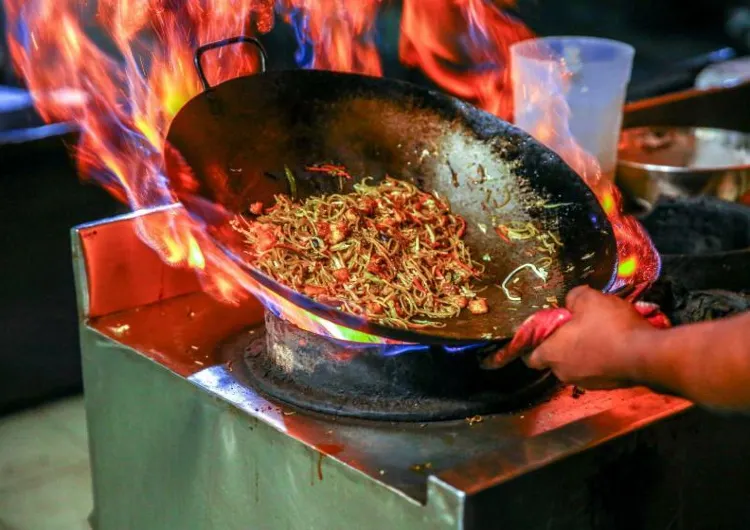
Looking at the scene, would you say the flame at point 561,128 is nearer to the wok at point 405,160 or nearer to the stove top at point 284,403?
the wok at point 405,160

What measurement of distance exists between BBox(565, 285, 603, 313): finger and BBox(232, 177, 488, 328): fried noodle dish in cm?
36

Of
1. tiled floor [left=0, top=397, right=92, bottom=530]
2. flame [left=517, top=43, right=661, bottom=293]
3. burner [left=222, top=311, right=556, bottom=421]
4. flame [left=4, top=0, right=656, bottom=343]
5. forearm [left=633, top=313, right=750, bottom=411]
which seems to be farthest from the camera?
flame [left=517, top=43, right=661, bottom=293]

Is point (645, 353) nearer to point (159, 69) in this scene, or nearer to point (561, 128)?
point (561, 128)

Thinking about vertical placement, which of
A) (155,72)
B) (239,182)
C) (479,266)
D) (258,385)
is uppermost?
(155,72)

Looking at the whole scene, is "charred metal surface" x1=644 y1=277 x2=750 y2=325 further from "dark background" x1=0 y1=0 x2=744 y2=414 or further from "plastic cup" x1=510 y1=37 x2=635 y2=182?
"dark background" x1=0 y1=0 x2=744 y2=414

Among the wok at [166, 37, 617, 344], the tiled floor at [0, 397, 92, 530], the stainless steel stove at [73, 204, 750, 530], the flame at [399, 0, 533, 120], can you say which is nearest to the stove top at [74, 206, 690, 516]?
the stainless steel stove at [73, 204, 750, 530]

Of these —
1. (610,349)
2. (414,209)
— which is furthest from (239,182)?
(610,349)

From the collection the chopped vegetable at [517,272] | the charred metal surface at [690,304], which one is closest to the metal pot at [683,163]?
the charred metal surface at [690,304]

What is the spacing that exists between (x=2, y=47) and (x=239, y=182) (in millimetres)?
2961

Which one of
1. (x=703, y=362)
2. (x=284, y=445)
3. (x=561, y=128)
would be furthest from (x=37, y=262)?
(x=703, y=362)

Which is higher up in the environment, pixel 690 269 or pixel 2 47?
pixel 2 47

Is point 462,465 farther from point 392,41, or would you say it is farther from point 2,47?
point 392,41

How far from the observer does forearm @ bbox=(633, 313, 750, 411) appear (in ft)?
4.80

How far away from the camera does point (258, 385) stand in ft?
7.11
